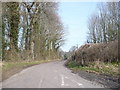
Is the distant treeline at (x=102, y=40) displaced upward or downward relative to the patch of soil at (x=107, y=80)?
upward

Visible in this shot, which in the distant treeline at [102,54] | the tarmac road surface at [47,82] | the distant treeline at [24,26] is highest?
the distant treeline at [24,26]

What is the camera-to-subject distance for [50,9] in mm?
46969

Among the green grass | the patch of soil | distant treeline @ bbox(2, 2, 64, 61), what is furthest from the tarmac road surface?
distant treeline @ bbox(2, 2, 64, 61)

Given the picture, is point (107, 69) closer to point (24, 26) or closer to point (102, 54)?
point (102, 54)

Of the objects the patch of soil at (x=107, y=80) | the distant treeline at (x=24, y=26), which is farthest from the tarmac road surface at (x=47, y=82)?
the distant treeline at (x=24, y=26)

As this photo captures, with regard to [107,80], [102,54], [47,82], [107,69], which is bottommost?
[107,80]

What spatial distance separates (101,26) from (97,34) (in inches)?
194

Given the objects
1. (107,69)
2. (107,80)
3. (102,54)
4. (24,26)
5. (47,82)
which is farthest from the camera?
(24,26)

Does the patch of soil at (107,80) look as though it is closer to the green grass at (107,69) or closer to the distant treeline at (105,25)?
the green grass at (107,69)

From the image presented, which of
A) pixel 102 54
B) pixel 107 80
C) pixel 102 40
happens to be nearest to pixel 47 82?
pixel 107 80

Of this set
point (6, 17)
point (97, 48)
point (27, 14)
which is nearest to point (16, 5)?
point (6, 17)

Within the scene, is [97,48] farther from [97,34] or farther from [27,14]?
[97,34]

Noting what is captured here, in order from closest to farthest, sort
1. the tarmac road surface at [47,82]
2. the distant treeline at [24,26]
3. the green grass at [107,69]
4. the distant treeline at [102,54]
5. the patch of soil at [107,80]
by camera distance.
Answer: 1. the tarmac road surface at [47,82]
2. the patch of soil at [107,80]
3. the green grass at [107,69]
4. the distant treeline at [102,54]
5. the distant treeline at [24,26]

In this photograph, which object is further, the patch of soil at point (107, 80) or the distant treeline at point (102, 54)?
the distant treeline at point (102, 54)
